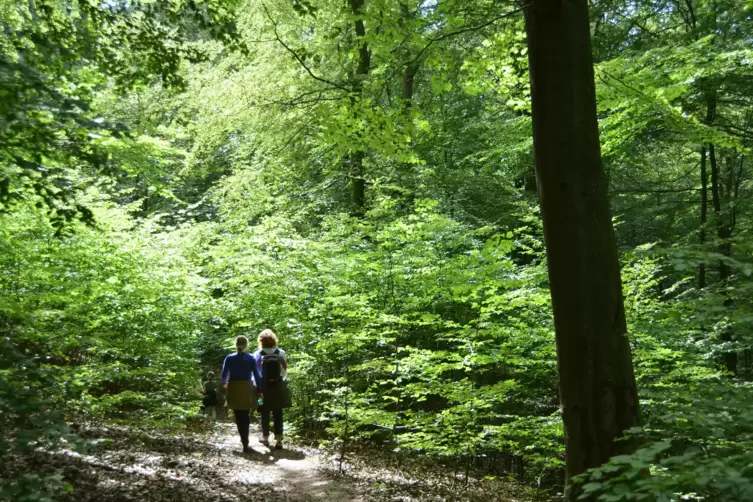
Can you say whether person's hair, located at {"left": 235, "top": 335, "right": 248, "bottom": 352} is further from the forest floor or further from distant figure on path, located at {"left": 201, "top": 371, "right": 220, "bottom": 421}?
distant figure on path, located at {"left": 201, "top": 371, "right": 220, "bottom": 421}

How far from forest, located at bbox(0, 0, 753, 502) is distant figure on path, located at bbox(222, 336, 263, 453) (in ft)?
2.86

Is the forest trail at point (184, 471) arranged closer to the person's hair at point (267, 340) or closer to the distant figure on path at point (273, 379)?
the distant figure on path at point (273, 379)

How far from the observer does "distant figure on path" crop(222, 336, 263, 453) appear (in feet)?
26.1

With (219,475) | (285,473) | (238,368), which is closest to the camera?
(219,475)

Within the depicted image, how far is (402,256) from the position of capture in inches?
393

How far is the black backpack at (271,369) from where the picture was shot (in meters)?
8.11

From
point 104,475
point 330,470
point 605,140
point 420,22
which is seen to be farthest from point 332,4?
point 104,475

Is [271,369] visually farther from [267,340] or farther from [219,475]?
[219,475]

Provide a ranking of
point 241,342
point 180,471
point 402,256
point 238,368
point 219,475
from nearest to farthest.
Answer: point 180,471, point 219,475, point 241,342, point 238,368, point 402,256

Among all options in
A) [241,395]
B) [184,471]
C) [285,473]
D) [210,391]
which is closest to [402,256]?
[241,395]

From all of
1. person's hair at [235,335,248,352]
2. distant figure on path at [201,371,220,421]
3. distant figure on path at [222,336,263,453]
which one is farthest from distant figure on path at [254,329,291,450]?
distant figure on path at [201,371,220,421]

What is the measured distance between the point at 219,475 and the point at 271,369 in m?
2.17

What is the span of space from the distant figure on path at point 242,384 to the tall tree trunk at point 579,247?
17.9ft

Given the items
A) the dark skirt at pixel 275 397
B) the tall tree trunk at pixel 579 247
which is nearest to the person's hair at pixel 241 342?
the dark skirt at pixel 275 397
